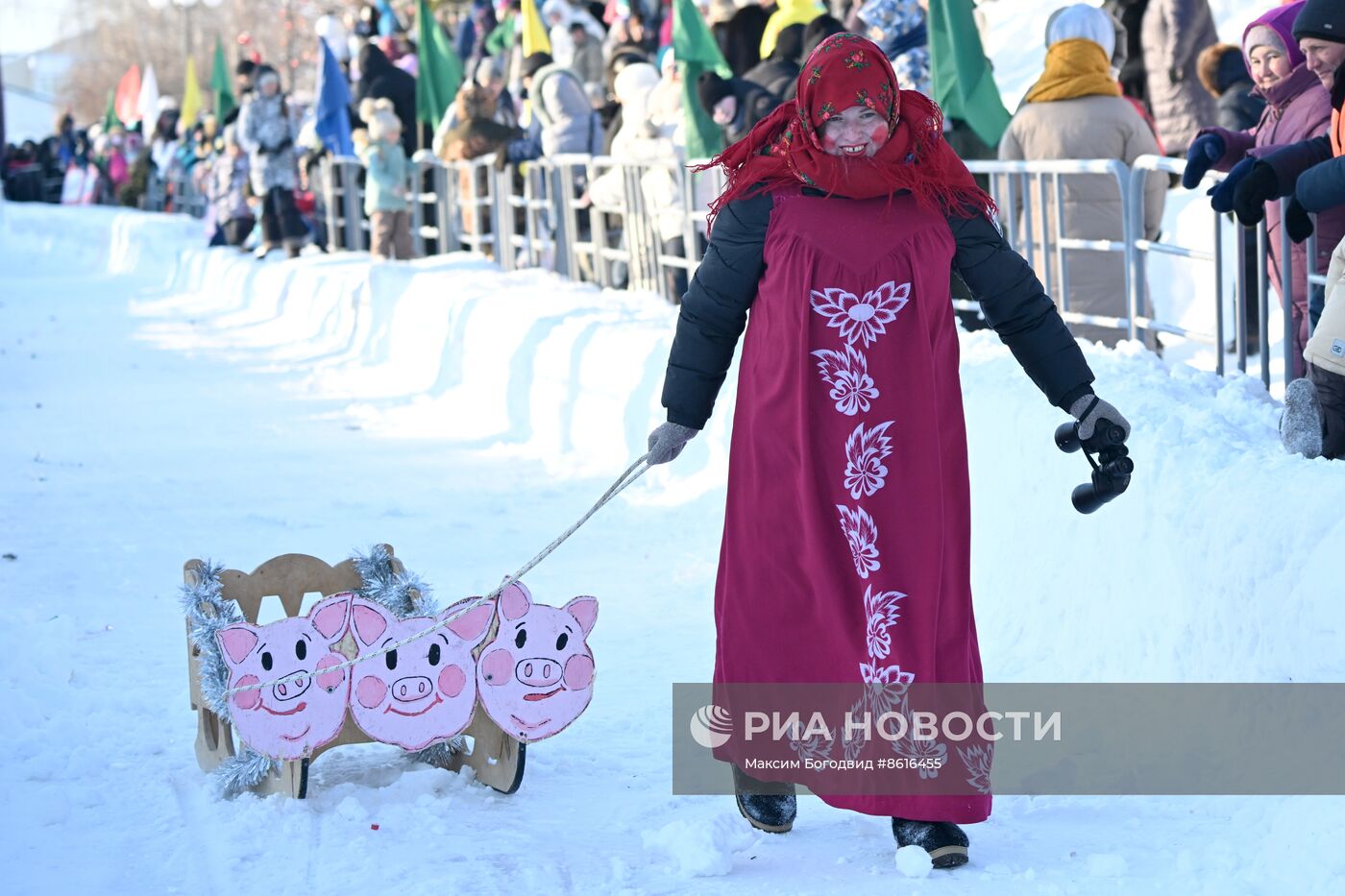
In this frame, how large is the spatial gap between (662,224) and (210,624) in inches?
247

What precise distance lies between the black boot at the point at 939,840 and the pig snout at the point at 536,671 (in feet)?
3.03

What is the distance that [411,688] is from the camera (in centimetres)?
414

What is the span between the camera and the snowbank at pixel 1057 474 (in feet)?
13.3

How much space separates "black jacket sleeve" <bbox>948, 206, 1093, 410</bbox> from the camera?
364 centimetres

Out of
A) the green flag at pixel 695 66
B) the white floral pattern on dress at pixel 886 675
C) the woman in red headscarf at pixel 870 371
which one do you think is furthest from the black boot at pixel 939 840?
the green flag at pixel 695 66

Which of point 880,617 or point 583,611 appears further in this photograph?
point 583,611

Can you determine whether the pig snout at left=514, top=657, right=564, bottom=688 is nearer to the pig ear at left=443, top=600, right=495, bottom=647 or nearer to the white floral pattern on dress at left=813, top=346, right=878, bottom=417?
the pig ear at left=443, top=600, right=495, bottom=647

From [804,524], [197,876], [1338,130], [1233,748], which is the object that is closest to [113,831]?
[197,876]

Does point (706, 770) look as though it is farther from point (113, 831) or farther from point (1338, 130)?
point (1338, 130)

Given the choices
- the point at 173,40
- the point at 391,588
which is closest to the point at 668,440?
the point at 391,588

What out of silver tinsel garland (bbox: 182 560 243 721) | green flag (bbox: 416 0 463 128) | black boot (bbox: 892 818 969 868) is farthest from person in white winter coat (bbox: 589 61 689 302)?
black boot (bbox: 892 818 969 868)

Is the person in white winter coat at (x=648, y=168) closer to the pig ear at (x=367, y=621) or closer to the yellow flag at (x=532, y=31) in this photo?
the yellow flag at (x=532, y=31)

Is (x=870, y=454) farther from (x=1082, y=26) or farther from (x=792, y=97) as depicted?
(x=792, y=97)

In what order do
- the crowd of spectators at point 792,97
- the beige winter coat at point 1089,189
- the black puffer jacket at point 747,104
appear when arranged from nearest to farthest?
the crowd of spectators at point 792,97 < the beige winter coat at point 1089,189 < the black puffer jacket at point 747,104
